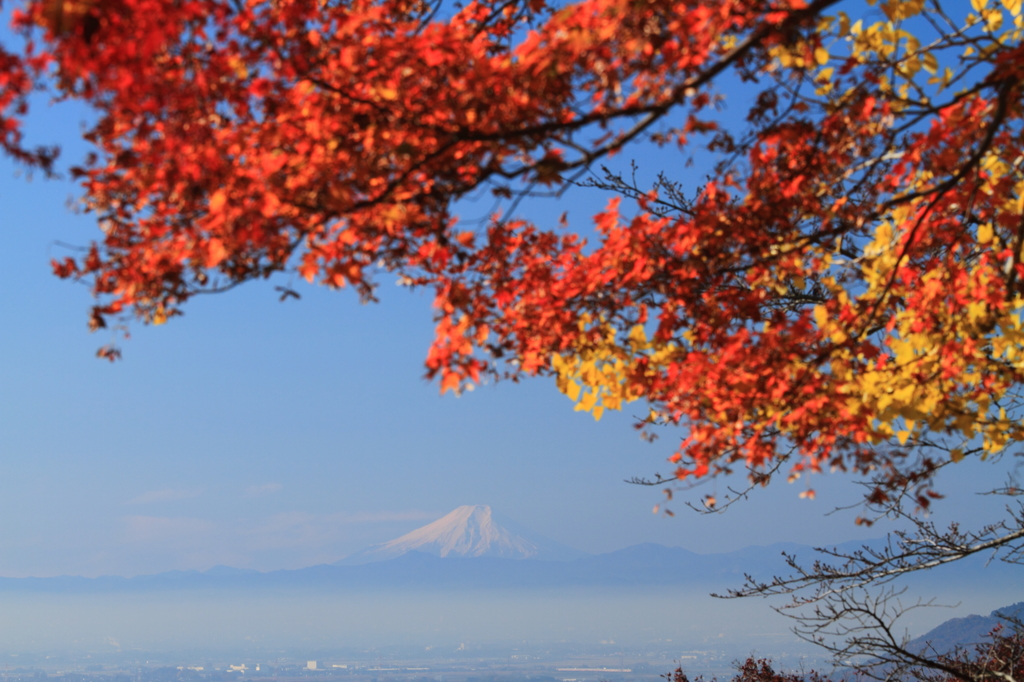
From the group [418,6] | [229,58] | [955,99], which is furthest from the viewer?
[418,6]

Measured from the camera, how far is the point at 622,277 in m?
5.91

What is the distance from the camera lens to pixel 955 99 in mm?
5426

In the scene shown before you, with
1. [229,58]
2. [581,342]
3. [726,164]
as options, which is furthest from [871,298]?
[229,58]

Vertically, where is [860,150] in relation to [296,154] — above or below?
above

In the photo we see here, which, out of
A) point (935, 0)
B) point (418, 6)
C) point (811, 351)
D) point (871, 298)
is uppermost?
point (418, 6)

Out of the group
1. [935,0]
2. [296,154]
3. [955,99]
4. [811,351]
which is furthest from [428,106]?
[935,0]

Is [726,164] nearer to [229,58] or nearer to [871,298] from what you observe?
[871,298]

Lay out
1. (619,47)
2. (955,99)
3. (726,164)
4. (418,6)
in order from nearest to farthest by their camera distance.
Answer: (619,47), (955,99), (726,164), (418,6)

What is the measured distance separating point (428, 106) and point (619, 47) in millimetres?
1099

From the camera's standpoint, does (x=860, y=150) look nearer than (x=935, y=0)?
Yes

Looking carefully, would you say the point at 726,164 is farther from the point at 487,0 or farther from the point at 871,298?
the point at 487,0

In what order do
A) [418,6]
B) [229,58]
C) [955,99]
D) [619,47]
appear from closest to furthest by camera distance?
[619,47] → [229,58] → [955,99] → [418,6]

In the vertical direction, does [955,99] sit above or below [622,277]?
above

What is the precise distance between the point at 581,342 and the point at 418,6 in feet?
12.1
